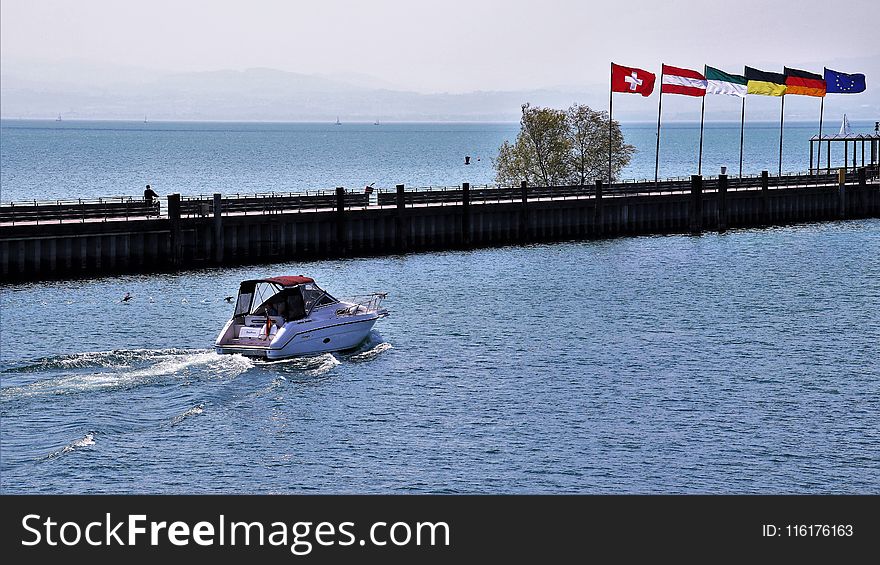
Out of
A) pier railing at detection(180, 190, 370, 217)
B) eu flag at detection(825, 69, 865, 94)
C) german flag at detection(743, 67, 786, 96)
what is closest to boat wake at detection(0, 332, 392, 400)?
pier railing at detection(180, 190, 370, 217)

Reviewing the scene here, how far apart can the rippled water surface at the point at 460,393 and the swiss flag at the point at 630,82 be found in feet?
97.3

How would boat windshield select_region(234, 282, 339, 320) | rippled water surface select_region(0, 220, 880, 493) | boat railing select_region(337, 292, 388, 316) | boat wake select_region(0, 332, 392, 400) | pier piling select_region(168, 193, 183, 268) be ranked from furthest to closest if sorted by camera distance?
pier piling select_region(168, 193, 183, 268) < boat railing select_region(337, 292, 388, 316) < boat windshield select_region(234, 282, 339, 320) < boat wake select_region(0, 332, 392, 400) < rippled water surface select_region(0, 220, 880, 493)

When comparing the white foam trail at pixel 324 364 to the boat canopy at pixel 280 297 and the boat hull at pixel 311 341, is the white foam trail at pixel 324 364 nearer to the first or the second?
the boat hull at pixel 311 341

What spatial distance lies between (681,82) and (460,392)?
6596 cm

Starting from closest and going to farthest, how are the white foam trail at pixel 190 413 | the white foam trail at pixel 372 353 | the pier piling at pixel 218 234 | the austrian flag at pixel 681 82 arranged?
the white foam trail at pixel 190 413 → the white foam trail at pixel 372 353 → the pier piling at pixel 218 234 → the austrian flag at pixel 681 82

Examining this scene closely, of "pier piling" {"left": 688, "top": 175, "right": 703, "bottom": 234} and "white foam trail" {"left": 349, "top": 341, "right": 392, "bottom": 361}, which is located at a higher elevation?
"pier piling" {"left": 688, "top": 175, "right": 703, "bottom": 234}

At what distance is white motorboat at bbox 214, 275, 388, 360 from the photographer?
2196 inches

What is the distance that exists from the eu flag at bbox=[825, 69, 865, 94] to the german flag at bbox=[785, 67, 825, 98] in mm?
946

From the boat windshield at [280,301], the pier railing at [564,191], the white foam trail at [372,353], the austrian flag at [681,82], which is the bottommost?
the white foam trail at [372,353]

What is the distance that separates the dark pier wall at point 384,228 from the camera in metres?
78.2

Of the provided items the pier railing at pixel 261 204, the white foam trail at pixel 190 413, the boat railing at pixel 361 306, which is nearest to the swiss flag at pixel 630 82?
the pier railing at pixel 261 204

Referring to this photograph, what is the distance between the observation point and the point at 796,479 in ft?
133

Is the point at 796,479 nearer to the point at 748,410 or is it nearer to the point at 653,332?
the point at 748,410
